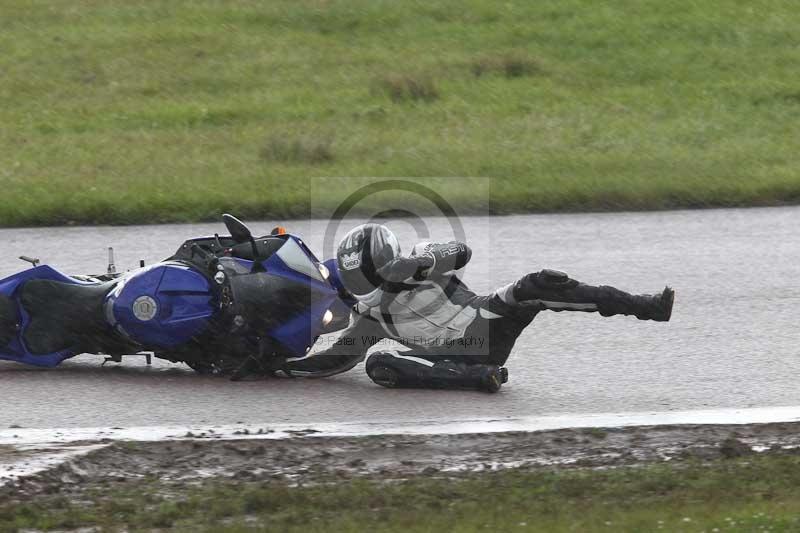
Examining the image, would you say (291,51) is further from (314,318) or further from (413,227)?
(314,318)

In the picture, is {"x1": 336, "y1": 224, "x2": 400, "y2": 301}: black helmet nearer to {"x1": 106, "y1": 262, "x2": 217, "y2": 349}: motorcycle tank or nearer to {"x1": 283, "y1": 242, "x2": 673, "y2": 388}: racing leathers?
{"x1": 283, "y1": 242, "x2": 673, "y2": 388}: racing leathers

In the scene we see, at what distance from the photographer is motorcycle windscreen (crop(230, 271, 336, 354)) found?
6.56 meters

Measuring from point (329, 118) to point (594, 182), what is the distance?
3711mm

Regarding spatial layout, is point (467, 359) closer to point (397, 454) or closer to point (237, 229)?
point (397, 454)

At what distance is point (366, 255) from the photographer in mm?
6457

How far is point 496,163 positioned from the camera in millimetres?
12148

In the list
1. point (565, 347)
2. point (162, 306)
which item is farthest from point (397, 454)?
point (565, 347)

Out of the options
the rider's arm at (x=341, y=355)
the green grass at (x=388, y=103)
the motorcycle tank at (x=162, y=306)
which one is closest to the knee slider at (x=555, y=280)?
the rider's arm at (x=341, y=355)

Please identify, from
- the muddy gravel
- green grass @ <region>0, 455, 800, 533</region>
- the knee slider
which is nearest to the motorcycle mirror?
the muddy gravel

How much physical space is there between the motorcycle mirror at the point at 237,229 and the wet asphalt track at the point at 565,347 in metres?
0.75

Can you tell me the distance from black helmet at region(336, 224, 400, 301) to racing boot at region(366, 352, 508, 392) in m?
0.37

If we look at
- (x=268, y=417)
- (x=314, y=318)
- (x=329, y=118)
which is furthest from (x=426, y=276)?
(x=329, y=118)

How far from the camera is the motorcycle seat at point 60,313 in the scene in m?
6.73

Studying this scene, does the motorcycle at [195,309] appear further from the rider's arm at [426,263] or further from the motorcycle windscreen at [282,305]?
the rider's arm at [426,263]
